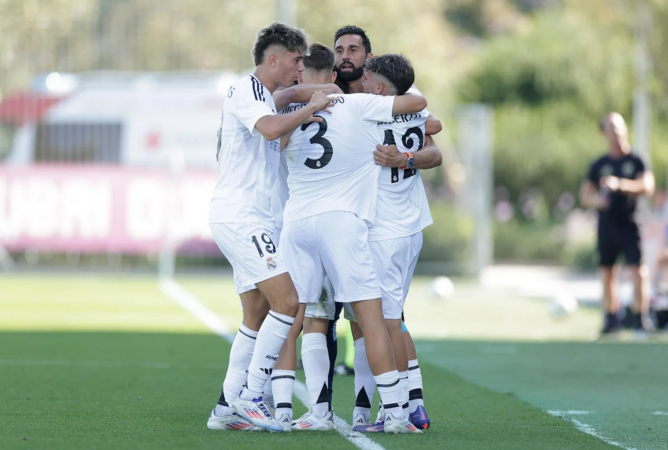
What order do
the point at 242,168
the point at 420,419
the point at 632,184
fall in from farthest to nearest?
the point at 632,184 < the point at 420,419 < the point at 242,168

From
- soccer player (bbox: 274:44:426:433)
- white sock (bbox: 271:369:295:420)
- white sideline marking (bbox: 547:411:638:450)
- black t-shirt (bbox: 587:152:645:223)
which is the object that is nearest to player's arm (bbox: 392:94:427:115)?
soccer player (bbox: 274:44:426:433)

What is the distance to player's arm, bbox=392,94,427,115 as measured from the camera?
6.69m

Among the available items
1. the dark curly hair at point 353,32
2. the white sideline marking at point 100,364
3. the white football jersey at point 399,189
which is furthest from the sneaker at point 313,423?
the white sideline marking at point 100,364

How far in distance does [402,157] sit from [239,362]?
5.00 ft

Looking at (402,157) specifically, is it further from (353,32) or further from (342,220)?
(353,32)

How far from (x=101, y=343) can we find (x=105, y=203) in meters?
12.9

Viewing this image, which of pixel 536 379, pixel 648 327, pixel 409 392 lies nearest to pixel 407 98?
pixel 409 392

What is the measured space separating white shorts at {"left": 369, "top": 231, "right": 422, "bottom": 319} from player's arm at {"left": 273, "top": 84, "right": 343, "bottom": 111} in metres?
0.91

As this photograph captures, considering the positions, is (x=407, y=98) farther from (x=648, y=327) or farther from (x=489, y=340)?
(x=648, y=327)

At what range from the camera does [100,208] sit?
24.3m

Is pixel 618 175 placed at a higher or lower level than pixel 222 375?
higher

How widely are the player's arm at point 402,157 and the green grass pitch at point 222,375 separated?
5.05ft

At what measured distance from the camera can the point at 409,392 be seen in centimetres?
705

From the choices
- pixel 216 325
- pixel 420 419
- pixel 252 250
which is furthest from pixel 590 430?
pixel 216 325
